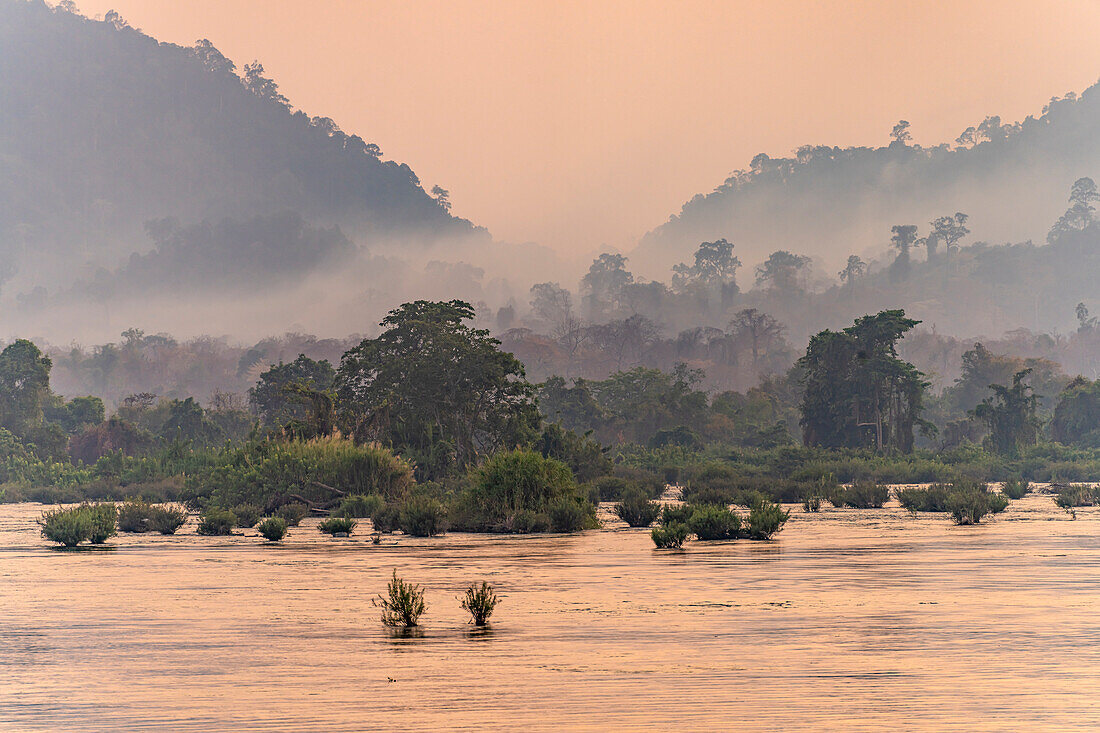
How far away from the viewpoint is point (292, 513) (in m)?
45.0

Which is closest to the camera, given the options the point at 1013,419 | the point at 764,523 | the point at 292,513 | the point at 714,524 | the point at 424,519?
the point at 764,523

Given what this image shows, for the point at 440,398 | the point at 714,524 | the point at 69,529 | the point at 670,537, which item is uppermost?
the point at 440,398

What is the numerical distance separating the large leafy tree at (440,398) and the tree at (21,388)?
39.2 metres

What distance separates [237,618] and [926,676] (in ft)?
34.9

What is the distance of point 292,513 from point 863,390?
5357 centimetres

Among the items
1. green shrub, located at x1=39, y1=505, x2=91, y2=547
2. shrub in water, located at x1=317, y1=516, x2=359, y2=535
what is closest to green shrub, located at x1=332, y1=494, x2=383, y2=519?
shrub in water, located at x1=317, y1=516, x2=359, y2=535

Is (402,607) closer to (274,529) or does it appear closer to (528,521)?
(274,529)

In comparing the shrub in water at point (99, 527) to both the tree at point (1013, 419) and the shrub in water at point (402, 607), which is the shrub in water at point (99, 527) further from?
the tree at point (1013, 419)

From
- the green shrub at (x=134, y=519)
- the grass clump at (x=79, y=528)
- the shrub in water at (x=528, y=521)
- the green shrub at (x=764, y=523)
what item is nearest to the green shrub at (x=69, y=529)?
the grass clump at (x=79, y=528)

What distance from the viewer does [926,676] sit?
13906 millimetres

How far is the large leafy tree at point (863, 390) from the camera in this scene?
87.6 metres

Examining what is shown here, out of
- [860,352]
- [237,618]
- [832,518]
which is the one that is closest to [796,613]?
[237,618]

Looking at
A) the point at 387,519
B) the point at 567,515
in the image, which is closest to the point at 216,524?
the point at 387,519

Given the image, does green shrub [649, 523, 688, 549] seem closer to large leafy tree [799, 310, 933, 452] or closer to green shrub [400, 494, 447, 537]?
green shrub [400, 494, 447, 537]
